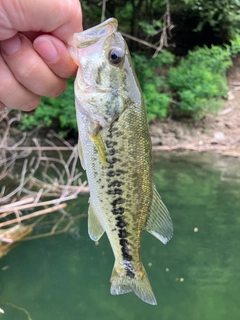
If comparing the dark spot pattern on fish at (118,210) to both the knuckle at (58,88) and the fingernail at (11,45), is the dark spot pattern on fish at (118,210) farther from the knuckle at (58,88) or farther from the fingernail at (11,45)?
the fingernail at (11,45)

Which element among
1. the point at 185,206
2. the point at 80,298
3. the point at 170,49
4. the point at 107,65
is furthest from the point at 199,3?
the point at 107,65

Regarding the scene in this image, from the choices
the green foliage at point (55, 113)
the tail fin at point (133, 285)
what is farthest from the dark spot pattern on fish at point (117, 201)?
the green foliage at point (55, 113)

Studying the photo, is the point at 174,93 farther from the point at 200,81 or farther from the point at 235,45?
the point at 235,45

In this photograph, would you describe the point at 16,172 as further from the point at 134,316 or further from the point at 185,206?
the point at 134,316

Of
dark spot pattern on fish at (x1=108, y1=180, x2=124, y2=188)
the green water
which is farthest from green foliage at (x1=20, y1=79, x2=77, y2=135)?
dark spot pattern on fish at (x1=108, y1=180, x2=124, y2=188)

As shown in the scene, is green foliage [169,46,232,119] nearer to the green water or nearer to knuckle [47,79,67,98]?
the green water

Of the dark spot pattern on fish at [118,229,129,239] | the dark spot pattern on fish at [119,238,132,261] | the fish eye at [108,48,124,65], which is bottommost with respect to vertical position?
the dark spot pattern on fish at [119,238,132,261]

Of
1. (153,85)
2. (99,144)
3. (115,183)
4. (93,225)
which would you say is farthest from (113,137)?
(153,85)
